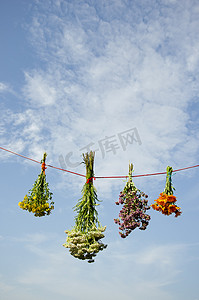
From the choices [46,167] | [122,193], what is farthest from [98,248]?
[46,167]

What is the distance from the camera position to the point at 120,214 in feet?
15.8

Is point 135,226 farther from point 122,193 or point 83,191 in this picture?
point 83,191

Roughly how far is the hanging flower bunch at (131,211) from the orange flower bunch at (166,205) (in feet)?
1.23

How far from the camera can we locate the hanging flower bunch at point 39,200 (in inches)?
202

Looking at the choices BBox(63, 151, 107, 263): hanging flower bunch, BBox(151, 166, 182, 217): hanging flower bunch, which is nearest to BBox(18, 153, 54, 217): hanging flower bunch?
BBox(63, 151, 107, 263): hanging flower bunch

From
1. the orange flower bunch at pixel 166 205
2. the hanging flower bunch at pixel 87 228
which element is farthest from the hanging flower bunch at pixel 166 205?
the hanging flower bunch at pixel 87 228

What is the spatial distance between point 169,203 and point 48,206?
199 centimetres

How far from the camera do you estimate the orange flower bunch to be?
4391 millimetres

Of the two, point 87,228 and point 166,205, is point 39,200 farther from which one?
point 166,205

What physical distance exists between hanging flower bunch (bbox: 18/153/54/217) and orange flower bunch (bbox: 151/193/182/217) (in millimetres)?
1826

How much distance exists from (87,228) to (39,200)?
94 centimetres

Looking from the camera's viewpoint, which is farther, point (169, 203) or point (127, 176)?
point (127, 176)

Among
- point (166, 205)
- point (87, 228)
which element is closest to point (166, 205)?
point (166, 205)

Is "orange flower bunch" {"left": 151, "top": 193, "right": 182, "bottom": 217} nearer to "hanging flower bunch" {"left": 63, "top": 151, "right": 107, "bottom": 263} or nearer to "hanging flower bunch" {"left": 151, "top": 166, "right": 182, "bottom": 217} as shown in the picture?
"hanging flower bunch" {"left": 151, "top": 166, "right": 182, "bottom": 217}
